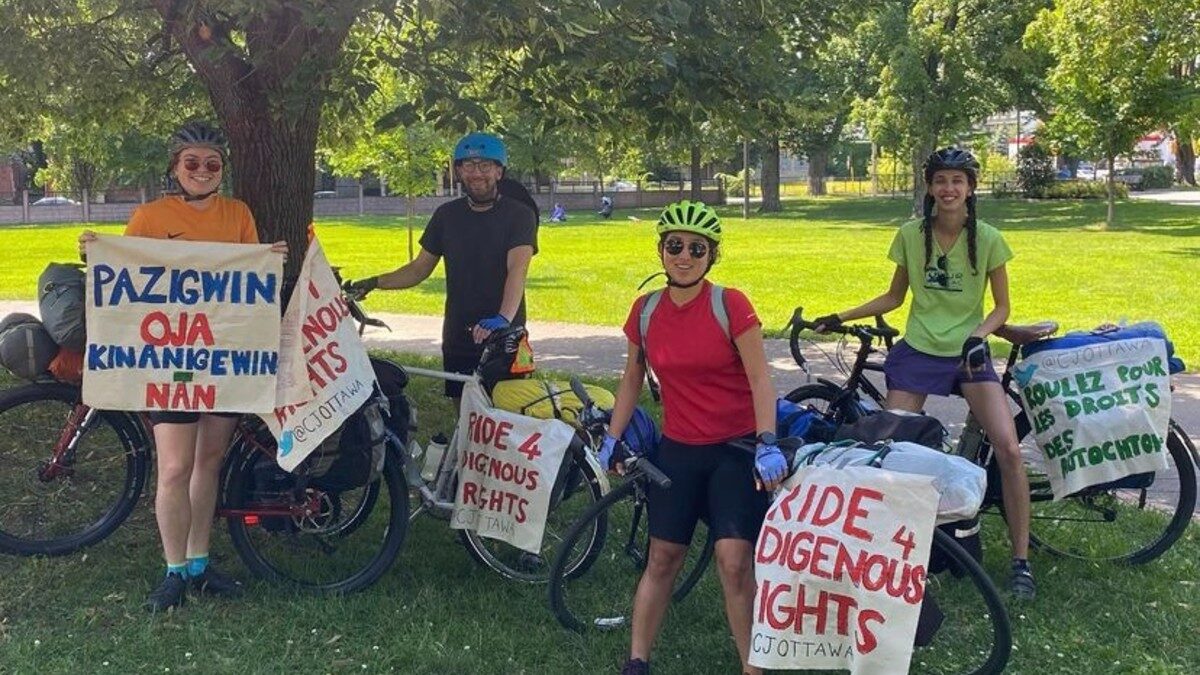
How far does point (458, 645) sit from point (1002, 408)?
2.49 metres

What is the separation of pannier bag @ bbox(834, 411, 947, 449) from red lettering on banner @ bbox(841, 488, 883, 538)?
1.36ft

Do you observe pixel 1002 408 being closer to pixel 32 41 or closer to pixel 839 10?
pixel 839 10

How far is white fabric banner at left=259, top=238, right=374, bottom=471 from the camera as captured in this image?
4.39 metres

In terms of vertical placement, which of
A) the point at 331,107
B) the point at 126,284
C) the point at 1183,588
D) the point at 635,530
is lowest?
the point at 1183,588

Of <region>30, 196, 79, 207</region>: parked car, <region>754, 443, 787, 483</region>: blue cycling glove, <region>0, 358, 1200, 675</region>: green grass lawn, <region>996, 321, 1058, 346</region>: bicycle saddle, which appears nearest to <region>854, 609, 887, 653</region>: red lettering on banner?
<region>754, 443, 787, 483</region>: blue cycling glove

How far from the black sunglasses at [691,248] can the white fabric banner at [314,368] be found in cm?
156

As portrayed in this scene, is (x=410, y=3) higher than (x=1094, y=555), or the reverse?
(x=410, y=3)

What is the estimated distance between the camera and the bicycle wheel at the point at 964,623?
361 centimetres

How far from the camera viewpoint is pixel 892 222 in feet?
120

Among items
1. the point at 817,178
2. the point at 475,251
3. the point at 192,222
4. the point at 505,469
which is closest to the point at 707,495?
the point at 505,469

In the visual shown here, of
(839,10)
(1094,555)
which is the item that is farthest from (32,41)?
(1094,555)

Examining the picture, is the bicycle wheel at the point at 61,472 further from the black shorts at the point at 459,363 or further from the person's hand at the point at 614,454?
the person's hand at the point at 614,454

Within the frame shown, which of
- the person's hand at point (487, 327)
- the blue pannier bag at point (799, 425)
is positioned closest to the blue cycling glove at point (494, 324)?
the person's hand at point (487, 327)

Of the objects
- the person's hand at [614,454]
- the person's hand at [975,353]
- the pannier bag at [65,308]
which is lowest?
the person's hand at [614,454]
